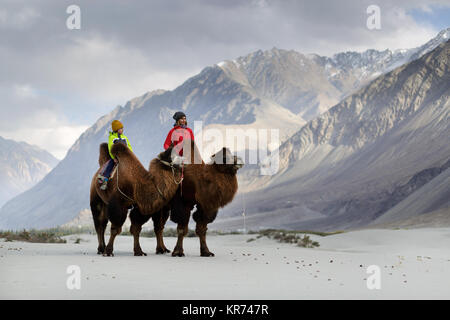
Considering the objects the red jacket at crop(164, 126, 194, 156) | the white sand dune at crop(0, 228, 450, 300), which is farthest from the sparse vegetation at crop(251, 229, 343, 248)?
the red jacket at crop(164, 126, 194, 156)

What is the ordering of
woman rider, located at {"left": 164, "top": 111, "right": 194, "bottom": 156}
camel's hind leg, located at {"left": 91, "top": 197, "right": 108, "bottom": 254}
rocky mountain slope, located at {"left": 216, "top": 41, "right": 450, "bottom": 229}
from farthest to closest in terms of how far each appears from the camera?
rocky mountain slope, located at {"left": 216, "top": 41, "right": 450, "bottom": 229}, camel's hind leg, located at {"left": 91, "top": 197, "right": 108, "bottom": 254}, woman rider, located at {"left": 164, "top": 111, "right": 194, "bottom": 156}

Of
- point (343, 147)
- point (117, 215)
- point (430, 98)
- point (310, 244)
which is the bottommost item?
point (310, 244)

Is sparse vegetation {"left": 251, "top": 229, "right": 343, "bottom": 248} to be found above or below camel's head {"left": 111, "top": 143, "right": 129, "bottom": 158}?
below

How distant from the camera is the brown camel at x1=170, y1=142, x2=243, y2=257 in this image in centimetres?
1155

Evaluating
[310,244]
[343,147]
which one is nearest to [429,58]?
[343,147]

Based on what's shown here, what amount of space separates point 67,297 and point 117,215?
A: 457 centimetres

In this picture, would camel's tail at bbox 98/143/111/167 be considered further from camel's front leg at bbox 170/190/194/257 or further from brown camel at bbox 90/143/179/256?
camel's front leg at bbox 170/190/194/257

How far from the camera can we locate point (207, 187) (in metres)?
11.6

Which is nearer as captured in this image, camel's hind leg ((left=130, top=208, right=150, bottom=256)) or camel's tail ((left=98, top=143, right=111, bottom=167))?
camel's hind leg ((left=130, top=208, right=150, bottom=256))

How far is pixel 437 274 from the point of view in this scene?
9.81 meters

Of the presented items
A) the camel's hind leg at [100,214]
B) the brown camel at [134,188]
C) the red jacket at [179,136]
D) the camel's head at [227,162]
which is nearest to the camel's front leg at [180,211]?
the brown camel at [134,188]

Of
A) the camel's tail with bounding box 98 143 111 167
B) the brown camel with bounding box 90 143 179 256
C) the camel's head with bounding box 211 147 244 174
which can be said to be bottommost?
the brown camel with bounding box 90 143 179 256

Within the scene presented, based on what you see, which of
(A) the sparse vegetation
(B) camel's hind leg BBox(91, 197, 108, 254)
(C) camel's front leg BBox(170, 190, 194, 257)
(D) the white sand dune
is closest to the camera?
(D) the white sand dune
